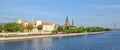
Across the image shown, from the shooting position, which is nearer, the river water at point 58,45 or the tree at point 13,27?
the river water at point 58,45

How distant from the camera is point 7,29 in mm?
92500

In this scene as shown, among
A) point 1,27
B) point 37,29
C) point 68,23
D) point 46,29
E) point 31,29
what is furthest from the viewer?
point 68,23

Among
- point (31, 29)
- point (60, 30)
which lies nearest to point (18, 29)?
point (31, 29)

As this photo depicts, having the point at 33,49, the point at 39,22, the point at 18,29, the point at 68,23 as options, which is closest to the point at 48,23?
the point at 39,22

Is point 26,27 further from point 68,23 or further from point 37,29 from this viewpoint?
point 68,23

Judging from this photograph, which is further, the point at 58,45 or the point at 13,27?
the point at 13,27

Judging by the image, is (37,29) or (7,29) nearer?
(7,29)

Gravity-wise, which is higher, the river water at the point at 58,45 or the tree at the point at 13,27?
the tree at the point at 13,27

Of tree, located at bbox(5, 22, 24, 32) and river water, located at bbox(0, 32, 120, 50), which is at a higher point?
tree, located at bbox(5, 22, 24, 32)

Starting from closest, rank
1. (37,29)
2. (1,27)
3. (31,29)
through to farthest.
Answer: (1,27) → (31,29) → (37,29)

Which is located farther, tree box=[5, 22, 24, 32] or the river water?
tree box=[5, 22, 24, 32]

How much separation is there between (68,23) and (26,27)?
47456mm

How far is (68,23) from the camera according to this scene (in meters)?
155

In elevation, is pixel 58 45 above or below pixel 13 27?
below
